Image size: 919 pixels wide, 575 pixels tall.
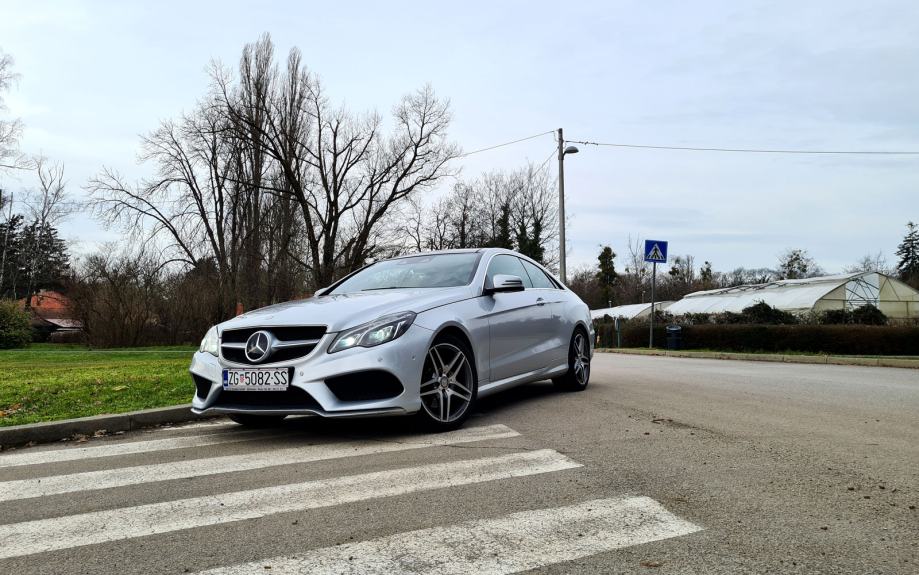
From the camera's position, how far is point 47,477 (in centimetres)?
431

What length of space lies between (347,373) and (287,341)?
0.58m

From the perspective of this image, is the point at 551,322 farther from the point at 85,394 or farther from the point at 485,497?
the point at 85,394

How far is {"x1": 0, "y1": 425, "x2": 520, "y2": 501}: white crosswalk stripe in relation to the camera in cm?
403

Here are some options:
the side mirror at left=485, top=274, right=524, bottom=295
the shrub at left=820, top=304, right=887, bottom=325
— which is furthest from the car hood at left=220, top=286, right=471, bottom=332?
the shrub at left=820, top=304, right=887, bottom=325

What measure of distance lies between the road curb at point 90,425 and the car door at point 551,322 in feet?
11.6

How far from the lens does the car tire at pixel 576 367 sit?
7879 mm

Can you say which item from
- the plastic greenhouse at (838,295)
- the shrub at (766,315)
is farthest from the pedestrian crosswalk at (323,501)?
the plastic greenhouse at (838,295)

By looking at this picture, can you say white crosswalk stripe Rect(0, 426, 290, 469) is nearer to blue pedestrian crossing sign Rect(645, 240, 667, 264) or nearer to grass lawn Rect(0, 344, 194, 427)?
grass lawn Rect(0, 344, 194, 427)

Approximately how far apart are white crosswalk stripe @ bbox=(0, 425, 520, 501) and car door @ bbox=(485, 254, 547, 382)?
958 mm

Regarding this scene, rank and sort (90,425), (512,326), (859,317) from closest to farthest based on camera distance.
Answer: (90,425)
(512,326)
(859,317)

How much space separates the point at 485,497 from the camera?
3.52 metres

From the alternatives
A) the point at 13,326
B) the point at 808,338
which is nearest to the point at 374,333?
the point at 808,338

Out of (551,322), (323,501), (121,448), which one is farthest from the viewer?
(551,322)

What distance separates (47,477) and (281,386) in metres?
1.53
